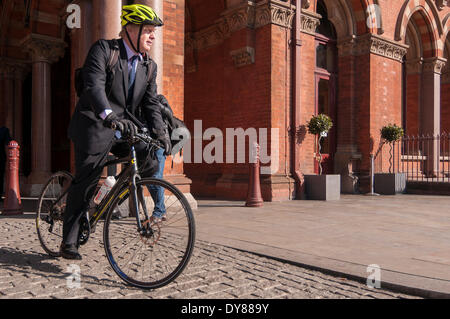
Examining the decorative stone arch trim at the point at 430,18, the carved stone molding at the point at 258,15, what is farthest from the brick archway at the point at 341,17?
the carved stone molding at the point at 258,15

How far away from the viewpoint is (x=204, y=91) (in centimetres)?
1181

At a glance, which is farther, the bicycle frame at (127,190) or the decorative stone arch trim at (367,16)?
the decorative stone arch trim at (367,16)

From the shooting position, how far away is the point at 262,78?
372 inches

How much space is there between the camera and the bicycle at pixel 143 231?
8.39ft

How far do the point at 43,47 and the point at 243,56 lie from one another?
5.77 metres

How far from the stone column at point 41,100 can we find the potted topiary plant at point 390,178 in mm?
9671

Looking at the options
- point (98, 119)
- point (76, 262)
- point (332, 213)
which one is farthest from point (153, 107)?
point (332, 213)

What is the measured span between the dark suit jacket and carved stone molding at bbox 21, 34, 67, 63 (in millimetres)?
9249

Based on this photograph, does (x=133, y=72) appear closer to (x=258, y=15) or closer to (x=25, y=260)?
(x=25, y=260)

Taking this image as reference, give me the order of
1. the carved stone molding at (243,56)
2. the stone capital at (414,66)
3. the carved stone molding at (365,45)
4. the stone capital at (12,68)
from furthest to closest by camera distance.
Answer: the stone capital at (414,66), the stone capital at (12,68), the carved stone molding at (365,45), the carved stone molding at (243,56)

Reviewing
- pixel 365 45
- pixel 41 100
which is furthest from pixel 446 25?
pixel 41 100

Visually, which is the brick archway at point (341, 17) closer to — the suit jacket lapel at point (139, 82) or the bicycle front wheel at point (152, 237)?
the suit jacket lapel at point (139, 82)
